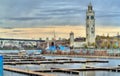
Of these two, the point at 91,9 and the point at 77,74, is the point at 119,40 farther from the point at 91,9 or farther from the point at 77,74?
the point at 77,74

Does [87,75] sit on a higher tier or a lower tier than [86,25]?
lower

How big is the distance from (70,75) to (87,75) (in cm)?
296

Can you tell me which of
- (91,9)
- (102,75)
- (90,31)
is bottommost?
(102,75)

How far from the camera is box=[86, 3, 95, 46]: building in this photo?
6852 inches

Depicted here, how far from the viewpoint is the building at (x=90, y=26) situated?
571 ft

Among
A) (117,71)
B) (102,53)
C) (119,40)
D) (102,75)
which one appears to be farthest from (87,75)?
(119,40)

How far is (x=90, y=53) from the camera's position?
124500mm

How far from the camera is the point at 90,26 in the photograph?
18000 cm

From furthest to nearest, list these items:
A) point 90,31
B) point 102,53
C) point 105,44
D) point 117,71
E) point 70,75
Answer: point 90,31 < point 105,44 < point 102,53 < point 117,71 < point 70,75

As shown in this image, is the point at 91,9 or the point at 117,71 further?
the point at 91,9

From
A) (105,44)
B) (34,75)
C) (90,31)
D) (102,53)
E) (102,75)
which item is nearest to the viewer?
(34,75)

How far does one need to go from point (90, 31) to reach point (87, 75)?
466 feet

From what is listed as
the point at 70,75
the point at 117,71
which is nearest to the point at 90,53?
the point at 117,71

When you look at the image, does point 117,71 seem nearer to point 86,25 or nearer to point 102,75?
point 102,75
